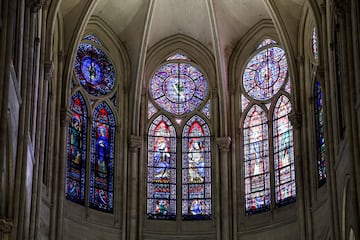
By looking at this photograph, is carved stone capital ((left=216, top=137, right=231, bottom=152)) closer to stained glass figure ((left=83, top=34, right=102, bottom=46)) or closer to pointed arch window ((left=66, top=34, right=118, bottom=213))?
pointed arch window ((left=66, top=34, right=118, bottom=213))

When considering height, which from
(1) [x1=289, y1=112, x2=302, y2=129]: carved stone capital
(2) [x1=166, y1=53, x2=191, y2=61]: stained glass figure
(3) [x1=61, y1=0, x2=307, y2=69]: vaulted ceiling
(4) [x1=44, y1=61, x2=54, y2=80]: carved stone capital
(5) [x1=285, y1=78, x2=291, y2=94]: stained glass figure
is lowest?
(1) [x1=289, y1=112, x2=302, y2=129]: carved stone capital

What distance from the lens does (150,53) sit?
32.3 m

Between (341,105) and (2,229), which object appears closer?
(2,229)

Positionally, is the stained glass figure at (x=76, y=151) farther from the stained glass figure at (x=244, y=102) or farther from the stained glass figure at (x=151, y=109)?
the stained glass figure at (x=244, y=102)

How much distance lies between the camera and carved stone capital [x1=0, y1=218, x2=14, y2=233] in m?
21.1

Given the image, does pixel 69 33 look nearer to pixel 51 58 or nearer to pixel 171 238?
pixel 51 58

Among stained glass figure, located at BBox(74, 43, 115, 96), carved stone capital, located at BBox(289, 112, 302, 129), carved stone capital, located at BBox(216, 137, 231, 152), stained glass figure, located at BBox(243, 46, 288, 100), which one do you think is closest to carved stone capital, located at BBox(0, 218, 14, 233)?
stained glass figure, located at BBox(74, 43, 115, 96)

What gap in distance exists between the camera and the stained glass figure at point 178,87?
105 feet

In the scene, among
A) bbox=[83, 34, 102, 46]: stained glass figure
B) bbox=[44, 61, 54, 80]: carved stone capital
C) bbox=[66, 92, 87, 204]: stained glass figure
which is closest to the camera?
bbox=[44, 61, 54, 80]: carved stone capital

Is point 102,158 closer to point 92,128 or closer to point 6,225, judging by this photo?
point 92,128

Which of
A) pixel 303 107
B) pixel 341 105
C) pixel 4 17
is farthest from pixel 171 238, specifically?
pixel 4 17

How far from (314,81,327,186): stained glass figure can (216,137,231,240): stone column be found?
3.36 metres

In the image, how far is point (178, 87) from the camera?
32438 millimetres

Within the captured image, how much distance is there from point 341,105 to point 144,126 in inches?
337
